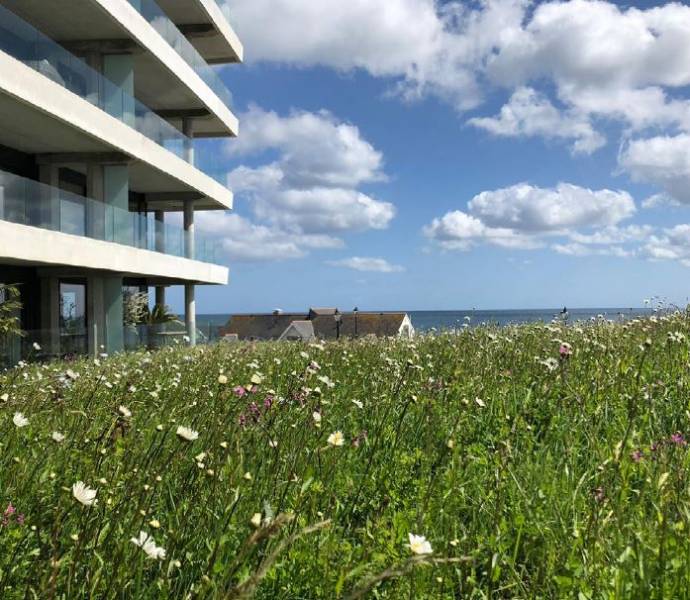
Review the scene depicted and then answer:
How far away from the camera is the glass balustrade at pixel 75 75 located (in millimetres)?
18028

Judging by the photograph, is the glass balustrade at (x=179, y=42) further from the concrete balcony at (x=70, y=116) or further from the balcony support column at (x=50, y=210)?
the balcony support column at (x=50, y=210)

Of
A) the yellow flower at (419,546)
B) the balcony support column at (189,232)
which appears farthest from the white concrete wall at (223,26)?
the yellow flower at (419,546)

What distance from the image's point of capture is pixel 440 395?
253 inches

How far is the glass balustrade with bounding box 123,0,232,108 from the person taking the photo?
25.7 meters

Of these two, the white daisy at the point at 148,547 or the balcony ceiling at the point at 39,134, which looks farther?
the balcony ceiling at the point at 39,134

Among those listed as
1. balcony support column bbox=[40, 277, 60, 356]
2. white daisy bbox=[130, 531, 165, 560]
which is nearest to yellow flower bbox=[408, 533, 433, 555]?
white daisy bbox=[130, 531, 165, 560]

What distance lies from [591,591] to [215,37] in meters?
34.7

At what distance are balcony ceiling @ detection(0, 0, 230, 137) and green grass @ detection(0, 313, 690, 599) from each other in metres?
18.1

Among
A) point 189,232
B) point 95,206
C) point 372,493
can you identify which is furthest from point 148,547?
point 189,232

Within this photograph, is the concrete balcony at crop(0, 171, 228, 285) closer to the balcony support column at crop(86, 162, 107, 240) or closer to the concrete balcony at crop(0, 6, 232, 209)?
the balcony support column at crop(86, 162, 107, 240)

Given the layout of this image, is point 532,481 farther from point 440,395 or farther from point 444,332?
point 444,332

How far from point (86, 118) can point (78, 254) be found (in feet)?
13.0

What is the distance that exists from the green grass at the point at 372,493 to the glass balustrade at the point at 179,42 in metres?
21.9

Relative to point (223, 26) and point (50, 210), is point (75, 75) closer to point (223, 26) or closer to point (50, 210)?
point (50, 210)
